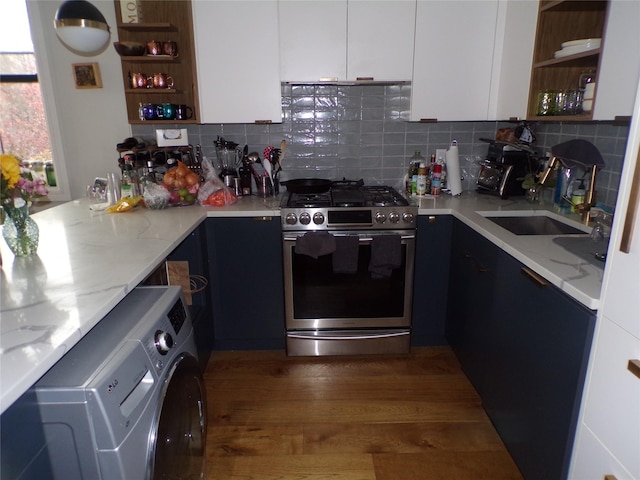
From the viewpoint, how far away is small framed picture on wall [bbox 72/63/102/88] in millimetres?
2721

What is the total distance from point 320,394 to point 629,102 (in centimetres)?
185

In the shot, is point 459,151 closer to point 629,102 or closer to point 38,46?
point 629,102

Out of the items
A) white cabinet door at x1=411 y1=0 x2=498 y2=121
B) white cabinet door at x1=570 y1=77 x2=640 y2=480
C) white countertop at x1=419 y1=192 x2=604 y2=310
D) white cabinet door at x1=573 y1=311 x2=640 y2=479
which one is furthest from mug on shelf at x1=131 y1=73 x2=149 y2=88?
white cabinet door at x1=573 y1=311 x2=640 y2=479

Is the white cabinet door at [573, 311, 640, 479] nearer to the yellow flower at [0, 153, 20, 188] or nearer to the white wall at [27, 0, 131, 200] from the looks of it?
the yellow flower at [0, 153, 20, 188]

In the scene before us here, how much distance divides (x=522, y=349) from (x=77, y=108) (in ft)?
9.57

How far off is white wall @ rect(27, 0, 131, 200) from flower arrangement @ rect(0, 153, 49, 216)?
4.93 feet

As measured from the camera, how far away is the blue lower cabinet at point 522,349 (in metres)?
1.31

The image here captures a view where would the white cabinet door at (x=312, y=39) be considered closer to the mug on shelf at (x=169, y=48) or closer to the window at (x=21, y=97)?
the mug on shelf at (x=169, y=48)

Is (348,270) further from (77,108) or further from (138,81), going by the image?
(77,108)

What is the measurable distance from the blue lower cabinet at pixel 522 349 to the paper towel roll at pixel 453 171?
413 mm

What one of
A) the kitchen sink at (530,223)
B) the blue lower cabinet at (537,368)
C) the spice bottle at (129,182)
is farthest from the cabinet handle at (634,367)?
the spice bottle at (129,182)

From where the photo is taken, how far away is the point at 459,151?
292cm

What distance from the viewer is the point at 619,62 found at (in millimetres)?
1562

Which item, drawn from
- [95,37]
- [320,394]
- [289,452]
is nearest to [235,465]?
[289,452]
